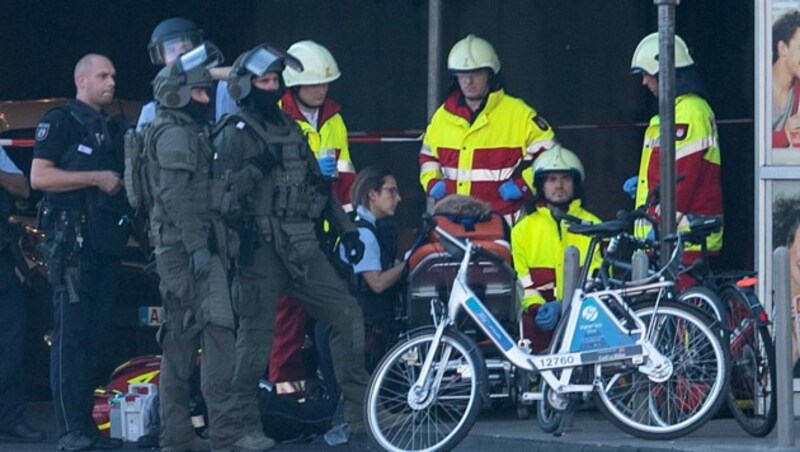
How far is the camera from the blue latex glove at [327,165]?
1070cm

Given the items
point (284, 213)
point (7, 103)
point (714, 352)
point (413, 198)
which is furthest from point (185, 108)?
point (413, 198)

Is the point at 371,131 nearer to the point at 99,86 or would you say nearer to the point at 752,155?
the point at 752,155

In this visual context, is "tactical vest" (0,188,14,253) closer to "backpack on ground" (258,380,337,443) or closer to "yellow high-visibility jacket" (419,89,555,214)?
"backpack on ground" (258,380,337,443)

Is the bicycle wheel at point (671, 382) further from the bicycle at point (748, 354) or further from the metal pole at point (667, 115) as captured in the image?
the metal pole at point (667, 115)

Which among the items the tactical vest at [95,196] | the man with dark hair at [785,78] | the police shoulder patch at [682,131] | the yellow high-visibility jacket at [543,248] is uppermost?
the man with dark hair at [785,78]

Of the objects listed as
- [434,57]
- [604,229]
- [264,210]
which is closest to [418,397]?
[604,229]

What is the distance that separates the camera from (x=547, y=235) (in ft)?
35.5

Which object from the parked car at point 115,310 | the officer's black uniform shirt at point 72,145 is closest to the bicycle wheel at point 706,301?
the officer's black uniform shirt at point 72,145

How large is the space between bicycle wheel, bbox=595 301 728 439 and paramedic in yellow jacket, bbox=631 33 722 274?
1230mm

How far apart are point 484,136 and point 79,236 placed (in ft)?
7.79

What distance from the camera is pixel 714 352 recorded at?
920 cm

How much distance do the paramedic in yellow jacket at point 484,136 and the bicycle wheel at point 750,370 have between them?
6.48ft

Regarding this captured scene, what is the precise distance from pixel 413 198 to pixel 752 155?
2840mm

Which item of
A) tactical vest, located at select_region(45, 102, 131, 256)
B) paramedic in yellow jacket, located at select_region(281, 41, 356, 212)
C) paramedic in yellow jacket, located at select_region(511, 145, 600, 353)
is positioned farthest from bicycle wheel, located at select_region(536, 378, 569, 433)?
tactical vest, located at select_region(45, 102, 131, 256)
